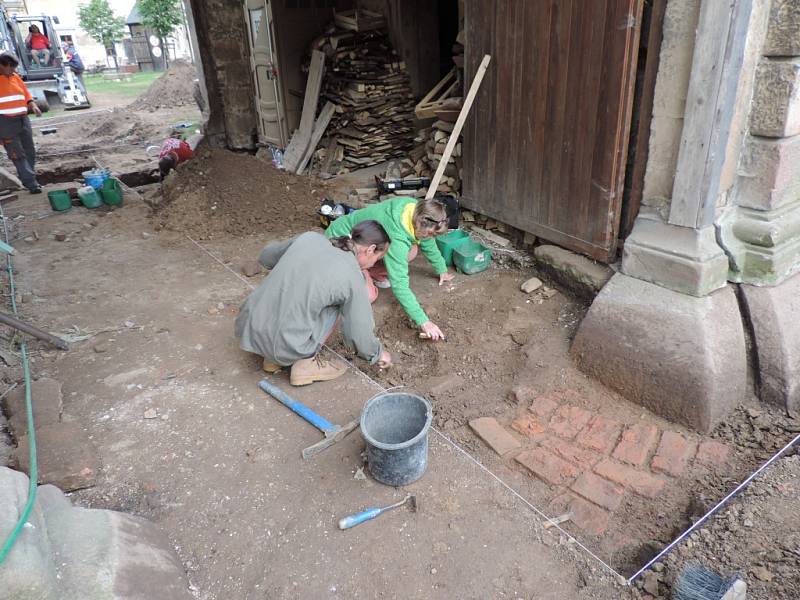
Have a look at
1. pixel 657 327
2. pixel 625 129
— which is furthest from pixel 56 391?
pixel 625 129

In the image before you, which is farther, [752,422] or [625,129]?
[625,129]

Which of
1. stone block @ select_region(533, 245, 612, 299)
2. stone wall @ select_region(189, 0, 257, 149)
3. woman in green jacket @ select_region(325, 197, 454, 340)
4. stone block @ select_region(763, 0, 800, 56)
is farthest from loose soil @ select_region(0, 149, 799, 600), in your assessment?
stone wall @ select_region(189, 0, 257, 149)

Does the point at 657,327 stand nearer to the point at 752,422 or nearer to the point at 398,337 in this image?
the point at 752,422

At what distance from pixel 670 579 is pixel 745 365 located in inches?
64.4

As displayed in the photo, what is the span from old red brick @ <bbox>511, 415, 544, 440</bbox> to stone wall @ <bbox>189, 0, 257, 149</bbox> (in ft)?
25.7

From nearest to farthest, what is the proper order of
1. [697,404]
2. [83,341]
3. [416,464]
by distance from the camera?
1. [416,464]
2. [697,404]
3. [83,341]

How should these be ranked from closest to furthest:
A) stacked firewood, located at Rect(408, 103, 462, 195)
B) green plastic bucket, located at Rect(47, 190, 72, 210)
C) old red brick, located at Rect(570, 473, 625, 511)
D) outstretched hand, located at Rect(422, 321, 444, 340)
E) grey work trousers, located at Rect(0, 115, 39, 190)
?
1. old red brick, located at Rect(570, 473, 625, 511)
2. outstretched hand, located at Rect(422, 321, 444, 340)
3. stacked firewood, located at Rect(408, 103, 462, 195)
4. green plastic bucket, located at Rect(47, 190, 72, 210)
5. grey work trousers, located at Rect(0, 115, 39, 190)

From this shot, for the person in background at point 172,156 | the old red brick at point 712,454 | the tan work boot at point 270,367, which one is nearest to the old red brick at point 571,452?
the old red brick at point 712,454

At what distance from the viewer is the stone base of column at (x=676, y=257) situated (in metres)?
3.24

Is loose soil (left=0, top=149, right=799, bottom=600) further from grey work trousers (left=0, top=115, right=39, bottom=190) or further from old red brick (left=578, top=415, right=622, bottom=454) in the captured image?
grey work trousers (left=0, top=115, right=39, bottom=190)

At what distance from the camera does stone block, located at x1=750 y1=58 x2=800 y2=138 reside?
2975 mm

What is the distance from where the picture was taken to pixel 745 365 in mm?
3350

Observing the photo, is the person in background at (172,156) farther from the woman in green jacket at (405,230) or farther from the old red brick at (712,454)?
the old red brick at (712,454)

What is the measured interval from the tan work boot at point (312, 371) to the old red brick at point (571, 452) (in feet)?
4.50
